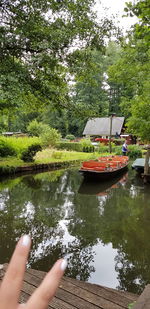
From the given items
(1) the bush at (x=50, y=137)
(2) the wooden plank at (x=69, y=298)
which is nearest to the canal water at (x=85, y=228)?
(2) the wooden plank at (x=69, y=298)

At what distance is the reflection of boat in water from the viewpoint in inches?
432

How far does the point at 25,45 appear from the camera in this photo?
8.31 meters

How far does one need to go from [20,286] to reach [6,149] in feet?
61.0

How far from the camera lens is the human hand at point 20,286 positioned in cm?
48

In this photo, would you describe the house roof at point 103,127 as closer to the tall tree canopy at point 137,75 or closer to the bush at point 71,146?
the bush at point 71,146

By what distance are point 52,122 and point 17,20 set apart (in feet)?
127

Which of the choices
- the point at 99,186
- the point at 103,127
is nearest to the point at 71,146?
the point at 103,127

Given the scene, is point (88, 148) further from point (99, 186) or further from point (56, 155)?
point (99, 186)

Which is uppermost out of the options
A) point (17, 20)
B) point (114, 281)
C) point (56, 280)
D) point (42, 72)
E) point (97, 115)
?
point (17, 20)

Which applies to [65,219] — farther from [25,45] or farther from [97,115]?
[25,45]

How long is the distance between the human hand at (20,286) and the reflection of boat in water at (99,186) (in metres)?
10.3

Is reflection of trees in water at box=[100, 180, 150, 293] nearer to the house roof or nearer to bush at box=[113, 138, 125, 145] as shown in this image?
bush at box=[113, 138, 125, 145]

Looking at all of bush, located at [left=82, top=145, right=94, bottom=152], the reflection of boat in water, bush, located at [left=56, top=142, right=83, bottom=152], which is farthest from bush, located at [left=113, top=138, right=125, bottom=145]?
the reflection of boat in water

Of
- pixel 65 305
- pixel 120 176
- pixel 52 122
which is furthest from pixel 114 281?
pixel 52 122
